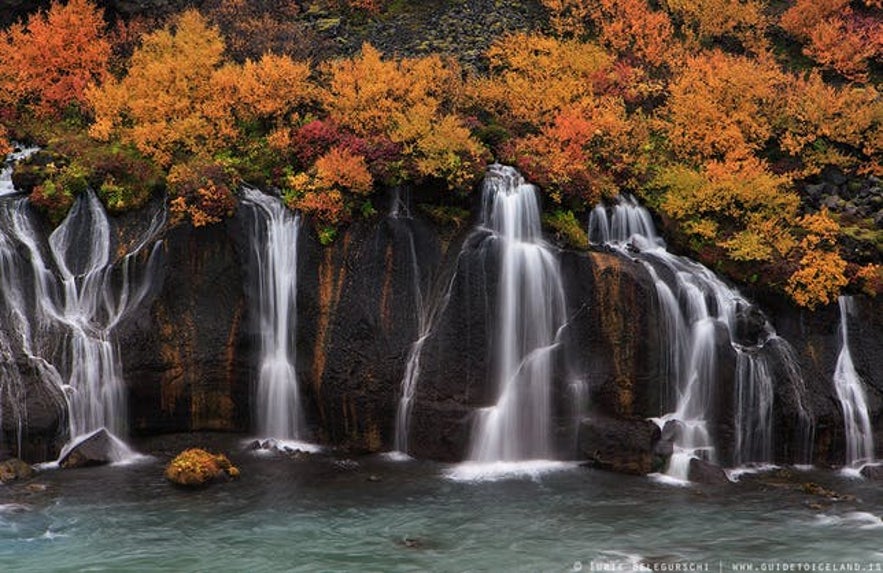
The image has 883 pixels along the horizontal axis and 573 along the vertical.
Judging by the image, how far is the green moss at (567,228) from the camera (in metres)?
21.2

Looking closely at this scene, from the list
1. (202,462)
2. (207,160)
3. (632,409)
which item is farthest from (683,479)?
(207,160)

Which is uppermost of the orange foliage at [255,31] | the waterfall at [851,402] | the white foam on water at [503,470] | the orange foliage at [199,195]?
the orange foliage at [255,31]

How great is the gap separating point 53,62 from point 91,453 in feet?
51.2

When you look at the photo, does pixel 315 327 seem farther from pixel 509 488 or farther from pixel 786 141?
pixel 786 141

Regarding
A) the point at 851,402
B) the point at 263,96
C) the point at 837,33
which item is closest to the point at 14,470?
the point at 263,96

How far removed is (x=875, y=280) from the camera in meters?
21.1

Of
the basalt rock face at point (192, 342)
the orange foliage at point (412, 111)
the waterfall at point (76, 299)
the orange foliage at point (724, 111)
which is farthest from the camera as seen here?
the orange foliage at point (724, 111)

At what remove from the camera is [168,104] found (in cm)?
2373

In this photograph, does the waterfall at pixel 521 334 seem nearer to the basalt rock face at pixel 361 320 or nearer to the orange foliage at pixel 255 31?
the basalt rock face at pixel 361 320

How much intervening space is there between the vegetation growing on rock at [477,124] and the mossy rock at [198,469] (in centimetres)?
648

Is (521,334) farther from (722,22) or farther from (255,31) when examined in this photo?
(722,22)

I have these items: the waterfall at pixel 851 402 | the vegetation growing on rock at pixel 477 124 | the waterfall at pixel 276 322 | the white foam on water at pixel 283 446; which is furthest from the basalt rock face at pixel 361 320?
the waterfall at pixel 851 402

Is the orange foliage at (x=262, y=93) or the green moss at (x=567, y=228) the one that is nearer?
the green moss at (x=567, y=228)

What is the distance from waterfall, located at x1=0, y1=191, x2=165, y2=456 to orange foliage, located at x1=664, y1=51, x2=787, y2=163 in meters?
17.8
